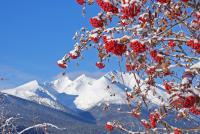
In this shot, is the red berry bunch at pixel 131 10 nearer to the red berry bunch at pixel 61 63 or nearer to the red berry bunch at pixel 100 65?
the red berry bunch at pixel 100 65

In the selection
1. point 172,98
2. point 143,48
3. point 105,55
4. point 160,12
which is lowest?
point 172,98

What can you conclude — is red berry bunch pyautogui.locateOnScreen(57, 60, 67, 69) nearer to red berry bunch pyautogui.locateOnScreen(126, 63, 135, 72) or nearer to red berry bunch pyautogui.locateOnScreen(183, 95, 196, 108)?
red berry bunch pyautogui.locateOnScreen(126, 63, 135, 72)

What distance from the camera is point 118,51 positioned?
226 inches

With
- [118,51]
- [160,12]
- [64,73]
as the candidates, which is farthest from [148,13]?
[64,73]

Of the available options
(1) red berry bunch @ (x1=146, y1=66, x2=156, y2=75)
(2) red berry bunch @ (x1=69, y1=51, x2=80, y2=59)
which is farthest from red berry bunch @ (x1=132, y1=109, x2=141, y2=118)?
(2) red berry bunch @ (x1=69, y1=51, x2=80, y2=59)

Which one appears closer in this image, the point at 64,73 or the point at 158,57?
the point at 158,57

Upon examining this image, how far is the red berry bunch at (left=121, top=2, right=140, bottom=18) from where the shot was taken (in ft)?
18.6

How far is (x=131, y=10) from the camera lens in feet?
18.7

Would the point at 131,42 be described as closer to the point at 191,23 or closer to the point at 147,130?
the point at 191,23

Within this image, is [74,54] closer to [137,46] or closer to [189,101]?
[137,46]

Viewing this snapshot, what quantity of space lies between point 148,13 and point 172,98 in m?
1.27

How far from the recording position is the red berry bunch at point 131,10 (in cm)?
567

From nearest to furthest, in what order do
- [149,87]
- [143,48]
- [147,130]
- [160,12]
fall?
[143,48] → [160,12] → [149,87] → [147,130]

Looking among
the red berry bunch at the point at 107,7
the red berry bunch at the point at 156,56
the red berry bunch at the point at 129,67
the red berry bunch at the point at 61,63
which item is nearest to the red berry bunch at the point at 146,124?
the red berry bunch at the point at 129,67
